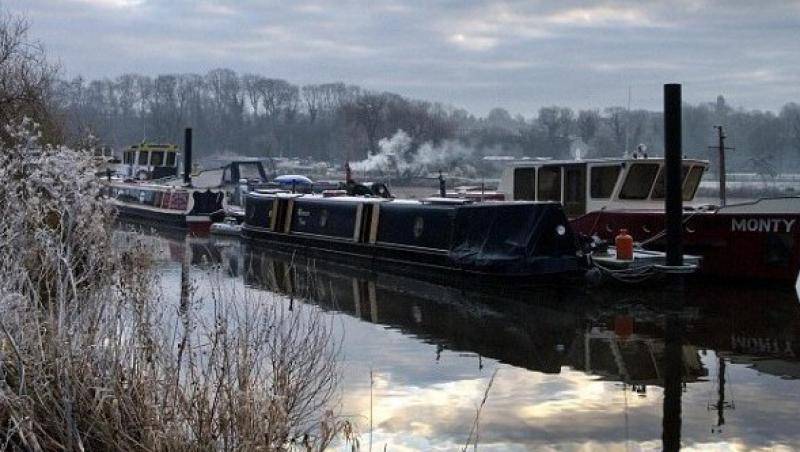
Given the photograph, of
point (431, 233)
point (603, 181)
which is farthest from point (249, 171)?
point (603, 181)

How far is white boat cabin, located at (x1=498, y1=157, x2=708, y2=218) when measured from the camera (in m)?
21.5

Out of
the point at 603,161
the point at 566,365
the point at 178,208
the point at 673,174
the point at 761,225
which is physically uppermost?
the point at 603,161

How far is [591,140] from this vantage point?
294 feet

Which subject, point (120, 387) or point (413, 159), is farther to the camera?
point (413, 159)

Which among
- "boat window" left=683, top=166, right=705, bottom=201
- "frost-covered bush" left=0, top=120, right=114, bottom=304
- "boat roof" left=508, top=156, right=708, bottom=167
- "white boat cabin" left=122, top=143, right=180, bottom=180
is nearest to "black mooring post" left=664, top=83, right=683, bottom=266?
"boat roof" left=508, top=156, right=708, bottom=167

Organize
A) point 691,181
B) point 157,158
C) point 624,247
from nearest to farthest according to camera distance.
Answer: point 624,247
point 691,181
point 157,158

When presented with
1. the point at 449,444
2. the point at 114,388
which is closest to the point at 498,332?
the point at 449,444

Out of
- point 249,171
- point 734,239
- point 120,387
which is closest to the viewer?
point 120,387

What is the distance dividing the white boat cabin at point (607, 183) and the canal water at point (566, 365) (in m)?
2.70

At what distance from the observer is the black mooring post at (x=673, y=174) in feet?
58.3

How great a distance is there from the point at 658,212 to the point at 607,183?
141 cm

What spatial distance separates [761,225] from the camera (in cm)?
1908

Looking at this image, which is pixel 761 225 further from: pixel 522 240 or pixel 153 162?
pixel 153 162

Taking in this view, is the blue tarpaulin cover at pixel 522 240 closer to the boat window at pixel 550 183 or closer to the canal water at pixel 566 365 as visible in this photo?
the canal water at pixel 566 365
